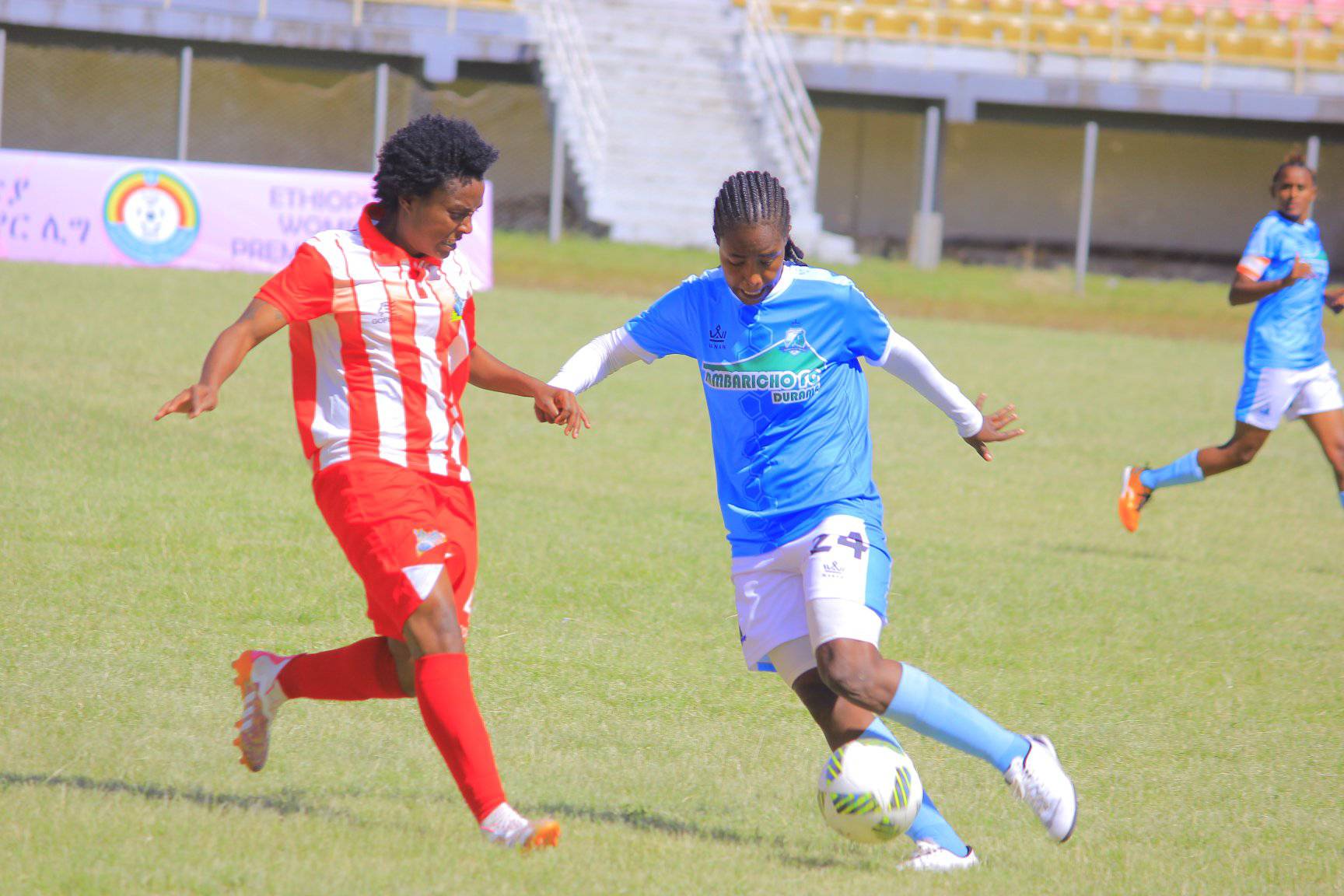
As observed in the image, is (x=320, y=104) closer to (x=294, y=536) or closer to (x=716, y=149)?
(x=716, y=149)

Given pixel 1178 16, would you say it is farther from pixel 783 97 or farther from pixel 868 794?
pixel 868 794

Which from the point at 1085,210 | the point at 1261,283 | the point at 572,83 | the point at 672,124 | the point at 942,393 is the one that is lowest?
the point at 942,393

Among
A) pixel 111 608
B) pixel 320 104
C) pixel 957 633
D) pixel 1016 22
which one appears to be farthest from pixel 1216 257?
pixel 111 608

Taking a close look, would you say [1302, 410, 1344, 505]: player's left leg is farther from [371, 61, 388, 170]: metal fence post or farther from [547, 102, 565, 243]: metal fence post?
[371, 61, 388, 170]: metal fence post

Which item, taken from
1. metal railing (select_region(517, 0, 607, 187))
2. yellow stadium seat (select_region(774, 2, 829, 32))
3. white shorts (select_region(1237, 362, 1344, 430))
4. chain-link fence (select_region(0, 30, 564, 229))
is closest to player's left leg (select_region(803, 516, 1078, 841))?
white shorts (select_region(1237, 362, 1344, 430))

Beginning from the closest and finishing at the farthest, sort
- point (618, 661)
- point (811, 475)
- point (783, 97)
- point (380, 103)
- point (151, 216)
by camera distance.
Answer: point (811, 475) < point (618, 661) < point (151, 216) < point (380, 103) < point (783, 97)

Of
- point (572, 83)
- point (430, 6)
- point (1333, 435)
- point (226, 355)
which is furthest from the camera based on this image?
point (572, 83)

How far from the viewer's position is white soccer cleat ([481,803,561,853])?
155 inches

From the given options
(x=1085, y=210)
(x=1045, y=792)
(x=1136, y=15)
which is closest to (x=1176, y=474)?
(x=1045, y=792)

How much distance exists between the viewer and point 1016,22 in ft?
102

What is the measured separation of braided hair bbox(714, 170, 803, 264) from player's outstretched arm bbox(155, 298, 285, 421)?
125 centimetres

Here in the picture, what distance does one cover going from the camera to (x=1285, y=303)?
9281 millimetres

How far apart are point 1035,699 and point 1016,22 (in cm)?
2749

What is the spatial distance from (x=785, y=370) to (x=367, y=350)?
1.20 m
